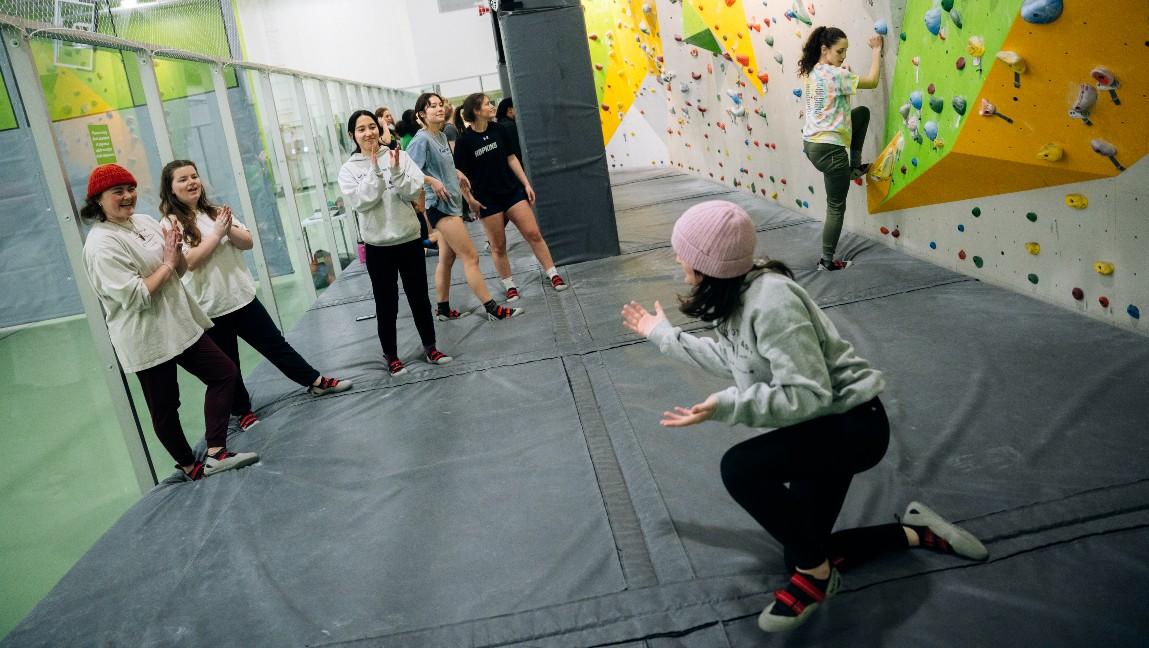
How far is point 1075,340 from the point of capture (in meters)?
2.99

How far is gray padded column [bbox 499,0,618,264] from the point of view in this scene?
5762 mm

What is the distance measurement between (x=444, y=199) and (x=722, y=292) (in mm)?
2862

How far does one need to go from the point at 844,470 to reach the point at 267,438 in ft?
8.54

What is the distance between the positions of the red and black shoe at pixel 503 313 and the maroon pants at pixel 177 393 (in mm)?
1835

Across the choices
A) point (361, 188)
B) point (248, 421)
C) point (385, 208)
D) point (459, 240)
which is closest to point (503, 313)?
point (459, 240)

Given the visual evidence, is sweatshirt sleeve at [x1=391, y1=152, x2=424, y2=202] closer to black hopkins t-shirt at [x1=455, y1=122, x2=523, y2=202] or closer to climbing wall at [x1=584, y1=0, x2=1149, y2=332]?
black hopkins t-shirt at [x1=455, y1=122, x2=523, y2=202]

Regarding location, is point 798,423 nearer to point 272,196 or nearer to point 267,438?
point 267,438

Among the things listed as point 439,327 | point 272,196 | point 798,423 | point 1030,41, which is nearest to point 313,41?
point 272,196

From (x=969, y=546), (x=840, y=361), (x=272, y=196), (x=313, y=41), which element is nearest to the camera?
(x=840, y=361)

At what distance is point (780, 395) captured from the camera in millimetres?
1562

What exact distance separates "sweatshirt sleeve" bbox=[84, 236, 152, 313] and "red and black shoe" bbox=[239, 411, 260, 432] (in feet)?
3.27

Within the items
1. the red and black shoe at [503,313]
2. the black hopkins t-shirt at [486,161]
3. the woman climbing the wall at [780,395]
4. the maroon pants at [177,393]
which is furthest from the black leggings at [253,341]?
the woman climbing the wall at [780,395]

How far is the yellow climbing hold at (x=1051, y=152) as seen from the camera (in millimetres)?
3002

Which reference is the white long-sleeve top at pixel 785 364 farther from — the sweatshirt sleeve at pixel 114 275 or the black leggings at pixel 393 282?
the black leggings at pixel 393 282
